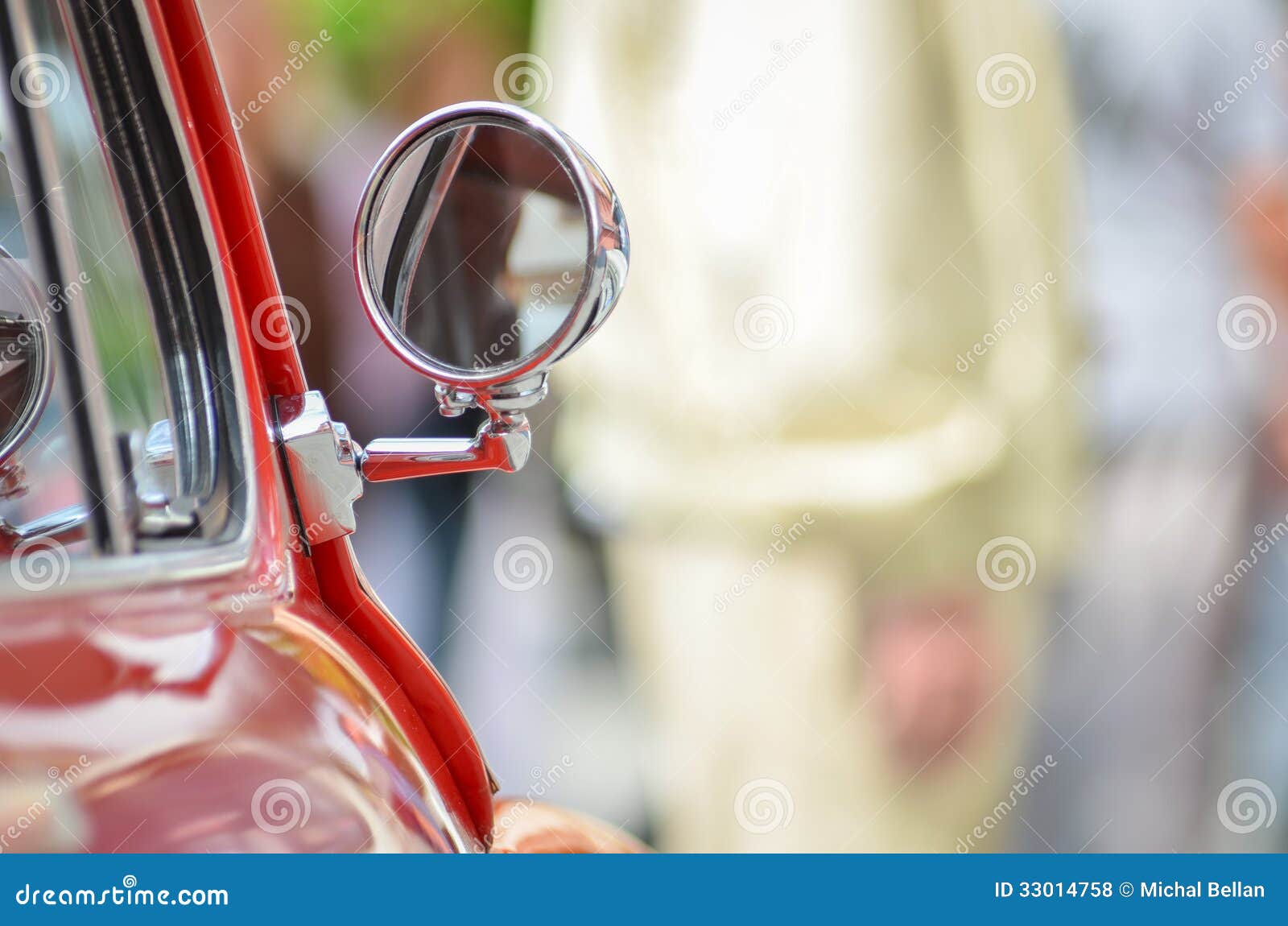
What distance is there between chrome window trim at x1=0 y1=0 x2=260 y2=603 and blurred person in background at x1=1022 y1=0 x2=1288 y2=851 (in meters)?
2.24

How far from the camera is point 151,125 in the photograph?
0.78m

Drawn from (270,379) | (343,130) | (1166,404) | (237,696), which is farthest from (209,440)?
(1166,404)

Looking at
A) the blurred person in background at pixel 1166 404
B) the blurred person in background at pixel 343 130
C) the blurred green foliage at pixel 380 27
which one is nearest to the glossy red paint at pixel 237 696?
the blurred person in background at pixel 343 130

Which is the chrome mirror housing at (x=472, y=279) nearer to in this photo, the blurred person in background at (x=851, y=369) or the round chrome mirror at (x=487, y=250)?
the round chrome mirror at (x=487, y=250)

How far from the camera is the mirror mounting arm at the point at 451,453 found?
81 cm

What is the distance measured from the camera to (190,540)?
0.75m

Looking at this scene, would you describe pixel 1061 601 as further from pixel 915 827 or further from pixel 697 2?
pixel 697 2

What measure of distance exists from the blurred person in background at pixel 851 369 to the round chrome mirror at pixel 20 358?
6.34 ft

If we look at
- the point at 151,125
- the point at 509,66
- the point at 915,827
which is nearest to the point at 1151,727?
the point at 915,827

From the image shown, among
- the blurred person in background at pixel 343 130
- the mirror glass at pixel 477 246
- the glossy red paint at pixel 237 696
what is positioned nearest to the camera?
the glossy red paint at pixel 237 696

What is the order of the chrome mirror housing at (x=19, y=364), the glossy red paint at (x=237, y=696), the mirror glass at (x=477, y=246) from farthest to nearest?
1. the mirror glass at (x=477, y=246)
2. the chrome mirror housing at (x=19, y=364)
3. the glossy red paint at (x=237, y=696)

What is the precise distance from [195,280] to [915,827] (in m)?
2.33

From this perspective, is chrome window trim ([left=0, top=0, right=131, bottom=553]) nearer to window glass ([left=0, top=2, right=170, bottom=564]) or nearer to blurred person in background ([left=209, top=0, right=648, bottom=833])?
window glass ([left=0, top=2, right=170, bottom=564])

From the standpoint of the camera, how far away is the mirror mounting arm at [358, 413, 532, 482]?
0.81 meters
